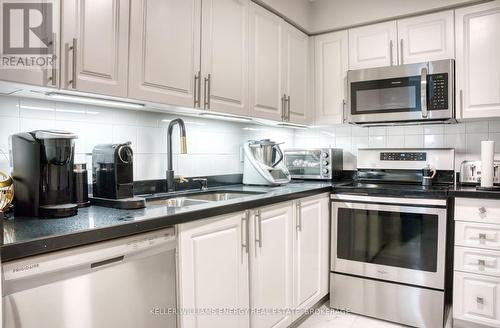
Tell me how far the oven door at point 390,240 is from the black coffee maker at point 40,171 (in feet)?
5.87

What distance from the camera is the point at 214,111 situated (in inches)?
75.5

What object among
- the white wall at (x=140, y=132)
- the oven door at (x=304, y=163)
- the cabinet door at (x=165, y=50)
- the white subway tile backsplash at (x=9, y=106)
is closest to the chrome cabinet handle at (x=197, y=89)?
the cabinet door at (x=165, y=50)

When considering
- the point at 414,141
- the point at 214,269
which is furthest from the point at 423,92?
the point at 214,269

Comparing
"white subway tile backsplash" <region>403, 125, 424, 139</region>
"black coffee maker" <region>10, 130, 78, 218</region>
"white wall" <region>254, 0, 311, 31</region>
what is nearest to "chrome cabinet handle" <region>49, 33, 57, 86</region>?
"black coffee maker" <region>10, 130, 78, 218</region>

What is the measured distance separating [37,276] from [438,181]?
262cm

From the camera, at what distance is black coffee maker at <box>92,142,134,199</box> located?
1.46 meters

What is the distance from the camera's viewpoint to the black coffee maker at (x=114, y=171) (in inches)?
57.5

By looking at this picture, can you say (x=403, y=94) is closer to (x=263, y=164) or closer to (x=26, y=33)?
(x=263, y=164)

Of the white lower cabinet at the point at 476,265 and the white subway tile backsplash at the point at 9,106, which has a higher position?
the white subway tile backsplash at the point at 9,106

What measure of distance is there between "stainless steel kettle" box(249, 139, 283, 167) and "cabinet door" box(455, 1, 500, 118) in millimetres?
1285

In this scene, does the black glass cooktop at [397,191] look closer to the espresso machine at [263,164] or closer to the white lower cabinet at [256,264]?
the white lower cabinet at [256,264]

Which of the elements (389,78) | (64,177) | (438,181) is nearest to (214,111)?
(64,177)

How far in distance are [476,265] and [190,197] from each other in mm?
1791

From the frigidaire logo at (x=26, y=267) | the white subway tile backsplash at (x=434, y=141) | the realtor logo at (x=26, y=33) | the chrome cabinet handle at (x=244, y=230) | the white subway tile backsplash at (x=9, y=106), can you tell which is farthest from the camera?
the white subway tile backsplash at (x=434, y=141)
